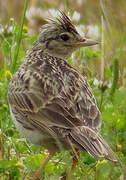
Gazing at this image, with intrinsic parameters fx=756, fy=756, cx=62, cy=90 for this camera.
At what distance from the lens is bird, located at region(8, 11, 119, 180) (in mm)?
5656

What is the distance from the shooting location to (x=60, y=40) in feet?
22.8

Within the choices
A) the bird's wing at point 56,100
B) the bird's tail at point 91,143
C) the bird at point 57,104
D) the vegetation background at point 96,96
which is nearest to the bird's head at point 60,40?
the bird at point 57,104

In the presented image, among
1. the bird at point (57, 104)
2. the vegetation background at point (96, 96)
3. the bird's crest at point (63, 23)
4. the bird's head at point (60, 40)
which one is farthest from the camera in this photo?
the bird's head at point (60, 40)

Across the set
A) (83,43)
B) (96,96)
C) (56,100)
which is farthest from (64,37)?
(56,100)

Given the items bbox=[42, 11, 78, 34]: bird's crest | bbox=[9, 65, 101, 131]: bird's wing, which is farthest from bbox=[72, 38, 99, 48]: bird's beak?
bbox=[9, 65, 101, 131]: bird's wing

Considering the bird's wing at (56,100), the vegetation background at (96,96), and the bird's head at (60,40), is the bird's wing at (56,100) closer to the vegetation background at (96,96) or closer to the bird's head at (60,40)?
the vegetation background at (96,96)

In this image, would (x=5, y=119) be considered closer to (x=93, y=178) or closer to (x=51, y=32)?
(x=51, y=32)

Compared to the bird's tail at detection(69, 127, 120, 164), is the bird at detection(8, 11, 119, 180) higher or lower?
→ higher

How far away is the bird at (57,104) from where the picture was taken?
18.6ft

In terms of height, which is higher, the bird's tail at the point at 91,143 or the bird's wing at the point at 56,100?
the bird's wing at the point at 56,100

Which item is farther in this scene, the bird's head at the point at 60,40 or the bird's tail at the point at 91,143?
the bird's head at the point at 60,40

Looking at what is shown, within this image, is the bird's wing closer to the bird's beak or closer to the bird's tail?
the bird's tail

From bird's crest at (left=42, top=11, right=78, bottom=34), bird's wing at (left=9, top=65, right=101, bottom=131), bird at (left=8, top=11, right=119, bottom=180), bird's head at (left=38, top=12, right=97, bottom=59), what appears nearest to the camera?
bird at (left=8, top=11, right=119, bottom=180)

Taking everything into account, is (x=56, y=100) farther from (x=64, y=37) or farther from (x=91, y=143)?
(x=64, y=37)
